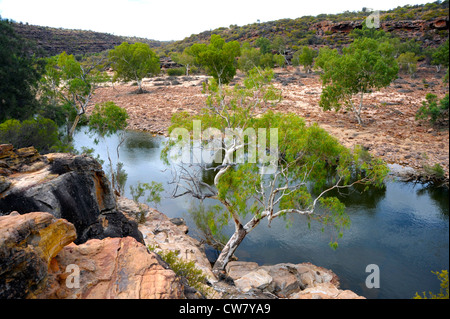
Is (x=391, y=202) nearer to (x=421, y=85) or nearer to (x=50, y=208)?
(x=50, y=208)

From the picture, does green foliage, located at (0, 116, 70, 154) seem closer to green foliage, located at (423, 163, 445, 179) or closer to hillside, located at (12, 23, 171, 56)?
green foliage, located at (423, 163, 445, 179)

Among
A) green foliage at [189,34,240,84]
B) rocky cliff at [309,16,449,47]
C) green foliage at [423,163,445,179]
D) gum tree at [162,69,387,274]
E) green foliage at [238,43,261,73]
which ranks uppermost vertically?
rocky cliff at [309,16,449,47]

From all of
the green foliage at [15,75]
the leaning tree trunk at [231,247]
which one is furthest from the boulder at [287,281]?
the green foliage at [15,75]

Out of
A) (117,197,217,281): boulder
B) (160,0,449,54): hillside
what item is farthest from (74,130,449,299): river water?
(160,0,449,54): hillside

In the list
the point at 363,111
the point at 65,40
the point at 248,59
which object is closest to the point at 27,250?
the point at 363,111

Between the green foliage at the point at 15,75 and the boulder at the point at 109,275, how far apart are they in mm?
15937

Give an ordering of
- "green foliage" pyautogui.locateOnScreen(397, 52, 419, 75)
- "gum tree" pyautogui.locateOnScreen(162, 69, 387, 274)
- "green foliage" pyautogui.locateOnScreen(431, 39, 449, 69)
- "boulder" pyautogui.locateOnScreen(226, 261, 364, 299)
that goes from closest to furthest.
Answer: "boulder" pyautogui.locateOnScreen(226, 261, 364, 299) → "green foliage" pyautogui.locateOnScreen(431, 39, 449, 69) → "gum tree" pyautogui.locateOnScreen(162, 69, 387, 274) → "green foliage" pyautogui.locateOnScreen(397, 52, 419, 75)

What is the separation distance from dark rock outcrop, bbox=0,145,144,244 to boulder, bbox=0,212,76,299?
1965mm

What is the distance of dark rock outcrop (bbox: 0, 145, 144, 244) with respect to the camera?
668 centimetres

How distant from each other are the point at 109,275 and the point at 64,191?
329 cm

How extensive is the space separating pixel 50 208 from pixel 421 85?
42.8 metres

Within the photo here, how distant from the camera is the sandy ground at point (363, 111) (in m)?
21.1

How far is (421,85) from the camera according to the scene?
123 ft
